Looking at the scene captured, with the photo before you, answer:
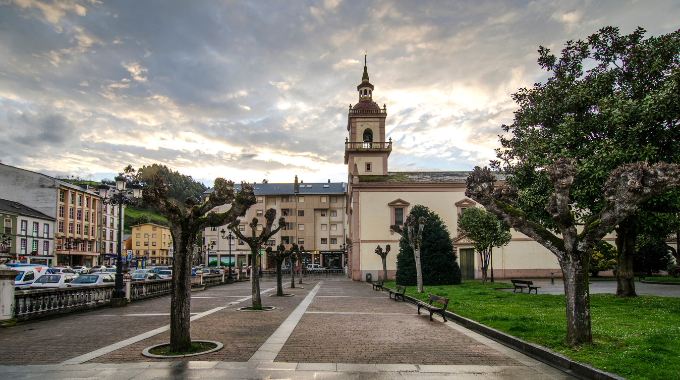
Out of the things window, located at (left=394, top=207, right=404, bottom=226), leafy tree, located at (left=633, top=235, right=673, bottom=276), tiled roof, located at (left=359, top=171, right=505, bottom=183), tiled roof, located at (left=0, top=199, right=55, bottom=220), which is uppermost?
tiled roof, located at (left=359, top=171, right=505, bottom=183)

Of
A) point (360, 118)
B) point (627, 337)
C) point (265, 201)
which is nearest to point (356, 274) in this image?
point (360, 118)

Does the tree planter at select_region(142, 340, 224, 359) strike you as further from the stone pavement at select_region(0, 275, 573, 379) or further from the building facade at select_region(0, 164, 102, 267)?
the building facade at select_region(0, 164, 102, 267)

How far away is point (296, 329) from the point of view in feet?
37.9

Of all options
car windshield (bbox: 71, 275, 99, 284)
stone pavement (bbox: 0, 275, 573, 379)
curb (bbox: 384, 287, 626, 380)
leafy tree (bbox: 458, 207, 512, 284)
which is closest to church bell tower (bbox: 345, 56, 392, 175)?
leafy tree (bbox: 458, 207, 512, 284)

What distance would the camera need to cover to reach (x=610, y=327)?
392 inches

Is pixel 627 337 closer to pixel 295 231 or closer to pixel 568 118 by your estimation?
pixel 568 118

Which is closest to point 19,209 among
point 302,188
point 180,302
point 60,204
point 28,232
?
point 28,232

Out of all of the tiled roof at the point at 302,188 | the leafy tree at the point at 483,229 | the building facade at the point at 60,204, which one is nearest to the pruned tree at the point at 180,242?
the leafy tree at the point at 483,229

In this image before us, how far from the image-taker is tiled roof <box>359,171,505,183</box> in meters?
41.4

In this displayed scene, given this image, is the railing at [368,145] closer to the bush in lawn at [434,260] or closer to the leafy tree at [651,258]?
the bush in lawn at [434,260]

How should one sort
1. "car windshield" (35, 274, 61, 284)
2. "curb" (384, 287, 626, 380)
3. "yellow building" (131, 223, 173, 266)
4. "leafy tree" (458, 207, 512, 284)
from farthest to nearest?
1. "yellow building" (131, 223, 173, 266)
2. "leafy tree" (458, 207, 512, 284)
3. "car windshield" (35, 274, 61, 284)
4. "curb" (384, 287, 626, 380)

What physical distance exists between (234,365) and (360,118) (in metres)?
39.2

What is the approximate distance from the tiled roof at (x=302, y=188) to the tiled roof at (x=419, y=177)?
31461mm

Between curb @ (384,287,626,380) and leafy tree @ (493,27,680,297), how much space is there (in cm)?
713
